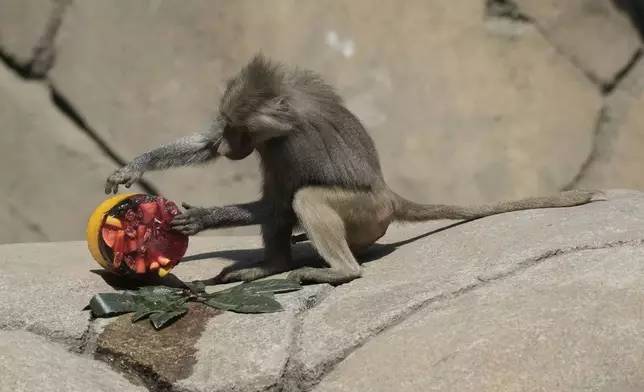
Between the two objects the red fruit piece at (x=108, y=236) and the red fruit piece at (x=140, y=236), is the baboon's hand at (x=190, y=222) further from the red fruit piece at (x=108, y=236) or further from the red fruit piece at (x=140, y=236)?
the red fruit piece at (x=108, y=236)

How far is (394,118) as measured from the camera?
6.95m

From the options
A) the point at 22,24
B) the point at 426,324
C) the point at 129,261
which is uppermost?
the point at 22,24

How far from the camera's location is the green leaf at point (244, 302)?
11.9 ft

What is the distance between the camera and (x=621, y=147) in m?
7.13

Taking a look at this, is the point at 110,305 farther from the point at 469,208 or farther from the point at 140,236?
the point at 469,208

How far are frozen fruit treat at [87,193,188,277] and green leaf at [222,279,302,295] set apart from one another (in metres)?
0.35

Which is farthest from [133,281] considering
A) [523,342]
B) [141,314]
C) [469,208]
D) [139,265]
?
[523,342]

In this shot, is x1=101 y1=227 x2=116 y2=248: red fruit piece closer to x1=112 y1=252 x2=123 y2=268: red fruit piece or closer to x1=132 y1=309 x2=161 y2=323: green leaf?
x1=112 y1=252 x2=123 y2=268: red fruit piece

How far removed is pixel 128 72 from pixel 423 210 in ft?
10.7

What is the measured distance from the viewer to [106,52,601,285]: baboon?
4.11m

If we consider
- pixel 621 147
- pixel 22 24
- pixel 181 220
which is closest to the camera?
pixel 181 220

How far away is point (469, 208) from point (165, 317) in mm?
1765

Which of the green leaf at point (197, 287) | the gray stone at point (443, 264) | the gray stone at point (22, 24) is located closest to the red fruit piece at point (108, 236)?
the green leaf at point (197, 287)

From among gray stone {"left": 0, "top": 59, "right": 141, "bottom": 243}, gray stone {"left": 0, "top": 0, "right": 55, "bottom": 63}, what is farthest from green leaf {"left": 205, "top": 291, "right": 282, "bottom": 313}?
gray stone {"left": 0, "top": 0, "right": 55, "bottom": 63}
